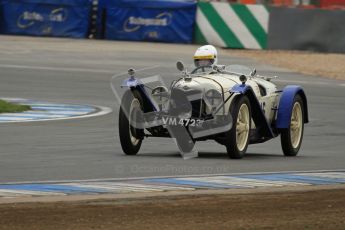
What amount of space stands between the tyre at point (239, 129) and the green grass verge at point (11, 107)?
24.0 feet

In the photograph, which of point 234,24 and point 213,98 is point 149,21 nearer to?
point 234,24

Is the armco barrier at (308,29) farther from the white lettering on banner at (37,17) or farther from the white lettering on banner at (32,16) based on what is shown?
the white lettering on banner at (32,16)

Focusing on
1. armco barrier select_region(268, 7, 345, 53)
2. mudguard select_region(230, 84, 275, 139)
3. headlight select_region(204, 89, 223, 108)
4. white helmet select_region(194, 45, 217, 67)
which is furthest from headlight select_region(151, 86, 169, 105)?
armco barrier select_region(268, 7, 345, 53)

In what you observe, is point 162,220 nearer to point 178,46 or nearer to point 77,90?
point 77,90

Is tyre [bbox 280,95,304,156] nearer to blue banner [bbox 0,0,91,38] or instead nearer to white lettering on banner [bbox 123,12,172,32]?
white lettering on banner [bbox 123,12,172,32]

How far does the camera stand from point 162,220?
986cm

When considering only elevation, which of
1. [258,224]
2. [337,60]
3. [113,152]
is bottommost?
[258,224]

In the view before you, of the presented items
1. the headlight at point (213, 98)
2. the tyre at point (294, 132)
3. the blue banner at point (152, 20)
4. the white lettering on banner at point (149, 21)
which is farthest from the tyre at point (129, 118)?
the white lettering on banner at point (149, 21)

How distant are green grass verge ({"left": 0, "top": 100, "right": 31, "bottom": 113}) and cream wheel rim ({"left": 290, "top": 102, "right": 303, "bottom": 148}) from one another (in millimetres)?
6727

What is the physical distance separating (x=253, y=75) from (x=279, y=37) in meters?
23.6

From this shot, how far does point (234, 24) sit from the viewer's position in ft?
129

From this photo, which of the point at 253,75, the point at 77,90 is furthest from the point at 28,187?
the point at 77,90

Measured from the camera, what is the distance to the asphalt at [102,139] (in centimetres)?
1377

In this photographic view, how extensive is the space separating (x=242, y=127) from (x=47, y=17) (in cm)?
2789
